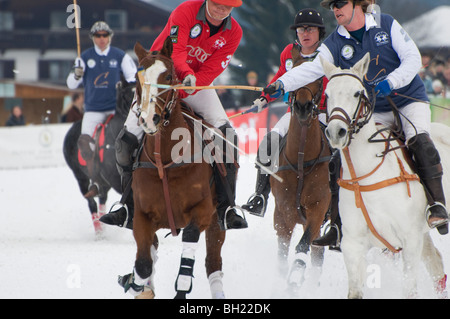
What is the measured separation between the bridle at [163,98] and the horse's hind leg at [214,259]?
1.26 m

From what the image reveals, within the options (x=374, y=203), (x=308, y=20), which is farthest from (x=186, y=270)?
(x=308, y=20)

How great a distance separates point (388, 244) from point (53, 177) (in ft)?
36.5

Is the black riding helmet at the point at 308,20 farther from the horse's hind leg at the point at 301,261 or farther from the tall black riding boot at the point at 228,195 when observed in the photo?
the horse's hind leg at the point at 301,261

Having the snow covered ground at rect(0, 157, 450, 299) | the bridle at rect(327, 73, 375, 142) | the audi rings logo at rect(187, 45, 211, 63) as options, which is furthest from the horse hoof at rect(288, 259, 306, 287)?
the audi rings logo at rect(187, 45, 211, 63)

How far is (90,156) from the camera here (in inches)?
392

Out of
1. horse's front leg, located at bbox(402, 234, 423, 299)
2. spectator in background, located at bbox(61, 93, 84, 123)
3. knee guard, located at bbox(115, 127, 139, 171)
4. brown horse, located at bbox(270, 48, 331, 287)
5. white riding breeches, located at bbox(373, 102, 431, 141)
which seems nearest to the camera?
horse's front leg, located at bbox(402, 234, 423, 299)

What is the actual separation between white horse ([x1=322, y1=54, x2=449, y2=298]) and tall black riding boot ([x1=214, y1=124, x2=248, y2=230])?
3.75ft

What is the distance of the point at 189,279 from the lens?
545cm

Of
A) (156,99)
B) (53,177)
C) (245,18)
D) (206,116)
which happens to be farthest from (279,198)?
(245,18)

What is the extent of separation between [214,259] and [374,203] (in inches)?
66.6

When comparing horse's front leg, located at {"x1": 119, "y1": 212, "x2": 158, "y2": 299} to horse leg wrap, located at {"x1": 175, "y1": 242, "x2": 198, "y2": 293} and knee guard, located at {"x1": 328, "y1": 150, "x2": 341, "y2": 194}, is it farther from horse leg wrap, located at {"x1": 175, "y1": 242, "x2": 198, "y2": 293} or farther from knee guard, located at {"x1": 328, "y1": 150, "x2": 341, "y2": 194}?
knee guard, located at {"x1": 328, "y1": 150, "x2": 341, "y2": 194}

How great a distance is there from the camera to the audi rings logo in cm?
621
